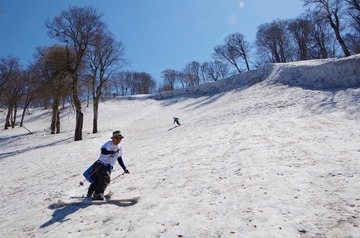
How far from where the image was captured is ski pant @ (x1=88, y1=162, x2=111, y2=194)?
6.65 m

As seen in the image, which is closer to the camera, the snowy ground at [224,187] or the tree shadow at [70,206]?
the snowy ground at [224,187]

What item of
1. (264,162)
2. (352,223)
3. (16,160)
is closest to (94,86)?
(16,160)

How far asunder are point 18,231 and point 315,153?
8295 mm

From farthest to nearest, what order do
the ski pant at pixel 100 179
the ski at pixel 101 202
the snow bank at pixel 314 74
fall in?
the snow bank at pixel 314 74 < the ski pant at pixel 100 179 < the ski at pixel 101 202

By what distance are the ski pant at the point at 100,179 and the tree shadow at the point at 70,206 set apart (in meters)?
0.41

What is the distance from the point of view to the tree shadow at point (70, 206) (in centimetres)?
573

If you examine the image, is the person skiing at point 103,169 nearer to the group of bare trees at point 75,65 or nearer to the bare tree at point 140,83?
the group of bare trees at point 75,65

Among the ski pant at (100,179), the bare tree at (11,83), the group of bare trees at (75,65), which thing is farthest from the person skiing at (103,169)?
the bare tree at (11,83)

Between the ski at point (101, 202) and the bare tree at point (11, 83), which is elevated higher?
the bare tree at point (11, 83)

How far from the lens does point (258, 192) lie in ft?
18.0

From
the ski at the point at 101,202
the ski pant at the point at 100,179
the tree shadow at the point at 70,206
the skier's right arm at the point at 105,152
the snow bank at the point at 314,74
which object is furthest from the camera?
the snow bank at the point at 314,74

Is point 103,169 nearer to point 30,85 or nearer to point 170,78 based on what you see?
point 30,85

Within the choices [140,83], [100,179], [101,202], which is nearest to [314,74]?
[100,179]

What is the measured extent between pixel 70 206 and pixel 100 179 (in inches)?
39.1
